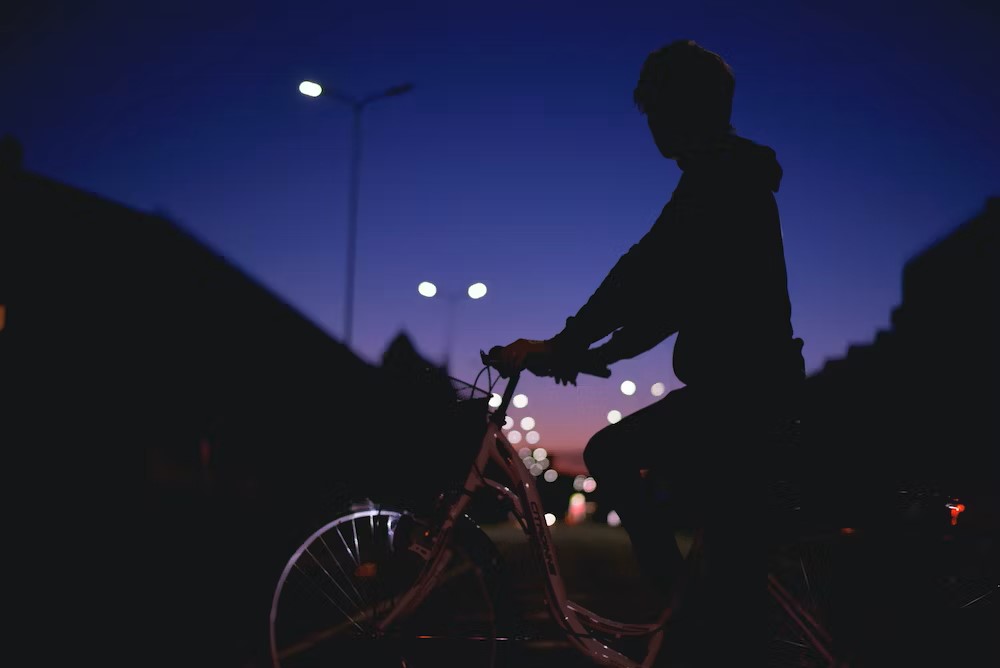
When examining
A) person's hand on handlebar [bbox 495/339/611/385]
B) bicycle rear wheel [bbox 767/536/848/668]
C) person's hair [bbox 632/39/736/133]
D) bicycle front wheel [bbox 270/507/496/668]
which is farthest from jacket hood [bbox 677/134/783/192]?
bicycle front wheel [bbox 270/507/496/668]

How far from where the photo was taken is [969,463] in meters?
2.86

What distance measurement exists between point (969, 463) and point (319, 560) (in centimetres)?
223

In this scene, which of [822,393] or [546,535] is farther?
[546,535]

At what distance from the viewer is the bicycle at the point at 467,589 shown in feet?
10.1

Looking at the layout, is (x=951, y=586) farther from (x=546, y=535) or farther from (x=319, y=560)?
(x=319, y=560)

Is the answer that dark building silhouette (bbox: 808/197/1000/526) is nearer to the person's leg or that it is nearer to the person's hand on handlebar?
the person's leg

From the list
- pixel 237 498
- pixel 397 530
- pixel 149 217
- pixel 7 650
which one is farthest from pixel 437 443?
pixel 237 498

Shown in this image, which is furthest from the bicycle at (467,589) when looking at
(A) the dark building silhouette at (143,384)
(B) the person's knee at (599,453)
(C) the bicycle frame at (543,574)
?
(A) the dark building silhouette at (143,384)

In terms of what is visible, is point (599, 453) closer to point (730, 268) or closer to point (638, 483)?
point (638, 483)

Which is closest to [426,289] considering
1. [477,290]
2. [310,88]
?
[477,290]

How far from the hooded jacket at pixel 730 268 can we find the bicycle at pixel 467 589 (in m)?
0.54

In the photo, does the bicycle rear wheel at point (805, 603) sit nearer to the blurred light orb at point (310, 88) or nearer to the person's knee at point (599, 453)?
the person's knee at point (599, 453)

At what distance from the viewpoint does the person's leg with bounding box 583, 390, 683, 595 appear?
10.2 feet

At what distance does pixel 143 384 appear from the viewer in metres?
16.3
